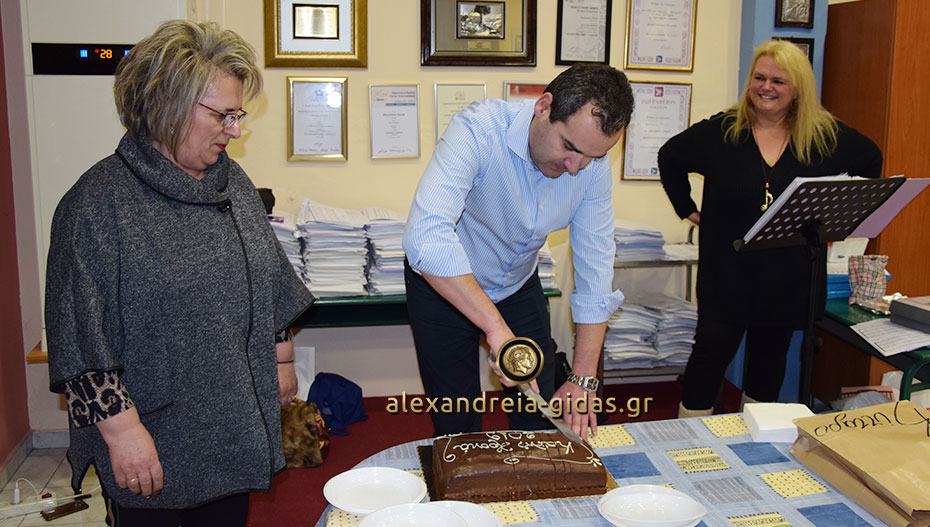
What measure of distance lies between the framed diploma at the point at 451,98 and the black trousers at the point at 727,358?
1.46 m

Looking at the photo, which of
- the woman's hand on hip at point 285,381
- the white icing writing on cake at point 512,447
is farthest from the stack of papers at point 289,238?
the white icing writing on cake at point 512,447

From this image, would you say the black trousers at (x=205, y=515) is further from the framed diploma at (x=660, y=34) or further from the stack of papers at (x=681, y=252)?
the framed diploma at (x=660, y=34)

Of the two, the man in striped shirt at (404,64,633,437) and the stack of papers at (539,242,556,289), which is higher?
the man in striped shirt at (404,64,633,437)

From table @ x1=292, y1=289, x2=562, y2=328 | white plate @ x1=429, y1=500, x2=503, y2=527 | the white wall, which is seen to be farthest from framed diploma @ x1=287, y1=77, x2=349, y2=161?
white plate @ x1=429, y1=500, x2=503, y2=527

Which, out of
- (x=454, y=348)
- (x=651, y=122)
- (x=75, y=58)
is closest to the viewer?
(x=454, y=348)

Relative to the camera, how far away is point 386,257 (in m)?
3.07

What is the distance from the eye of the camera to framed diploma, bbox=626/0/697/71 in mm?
3488

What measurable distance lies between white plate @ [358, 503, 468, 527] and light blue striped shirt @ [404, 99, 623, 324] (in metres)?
0.50

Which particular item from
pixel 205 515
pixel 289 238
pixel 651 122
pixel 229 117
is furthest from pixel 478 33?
pixel 205 515

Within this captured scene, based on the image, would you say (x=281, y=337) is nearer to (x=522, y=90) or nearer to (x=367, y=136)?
(x=367, y=136)

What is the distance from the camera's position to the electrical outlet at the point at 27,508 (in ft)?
A: 8.23

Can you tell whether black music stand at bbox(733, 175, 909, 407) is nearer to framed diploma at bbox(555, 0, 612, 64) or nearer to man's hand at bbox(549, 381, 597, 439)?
man's hand at bbox(549, 381, 597, 439)

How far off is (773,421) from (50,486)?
255 cm

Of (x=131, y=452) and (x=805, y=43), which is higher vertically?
(x=805, y=43)
